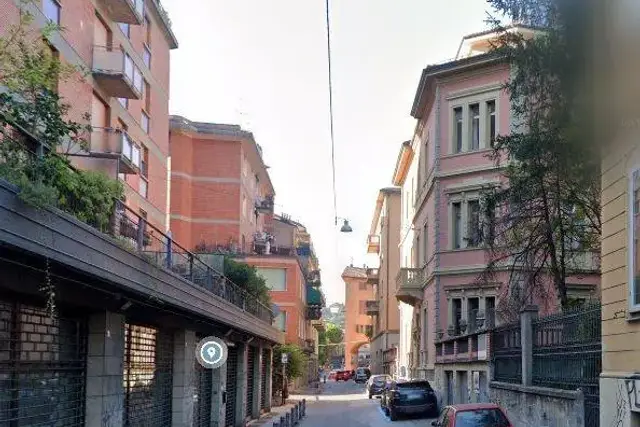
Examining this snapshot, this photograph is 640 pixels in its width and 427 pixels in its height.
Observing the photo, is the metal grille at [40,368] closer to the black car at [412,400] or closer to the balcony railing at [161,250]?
the balcony railing at [161,250]

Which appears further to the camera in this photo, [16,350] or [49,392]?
[49,392]

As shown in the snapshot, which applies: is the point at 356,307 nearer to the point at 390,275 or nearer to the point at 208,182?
the point at 390,275

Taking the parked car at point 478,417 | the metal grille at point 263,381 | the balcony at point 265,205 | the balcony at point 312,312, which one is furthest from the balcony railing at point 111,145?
the balcony at point 312,312

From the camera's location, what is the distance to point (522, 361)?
15.8 metres

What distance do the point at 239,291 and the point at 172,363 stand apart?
21.1 feet

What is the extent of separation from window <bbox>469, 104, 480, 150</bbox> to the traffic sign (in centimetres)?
2191

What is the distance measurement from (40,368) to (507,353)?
1217 centimetres

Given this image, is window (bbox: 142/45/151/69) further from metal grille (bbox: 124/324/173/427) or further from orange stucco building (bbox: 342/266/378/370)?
orange stucco building (bbox: 342/266/378/370)

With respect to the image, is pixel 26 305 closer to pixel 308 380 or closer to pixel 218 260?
pixel 218 260

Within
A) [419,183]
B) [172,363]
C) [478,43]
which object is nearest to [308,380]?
[419,183]

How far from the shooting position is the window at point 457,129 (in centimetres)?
3409

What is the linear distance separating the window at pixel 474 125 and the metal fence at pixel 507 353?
14.8 m

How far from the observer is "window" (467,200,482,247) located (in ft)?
62.2

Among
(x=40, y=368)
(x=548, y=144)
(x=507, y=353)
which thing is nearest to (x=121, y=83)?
(x=507, y=353)
